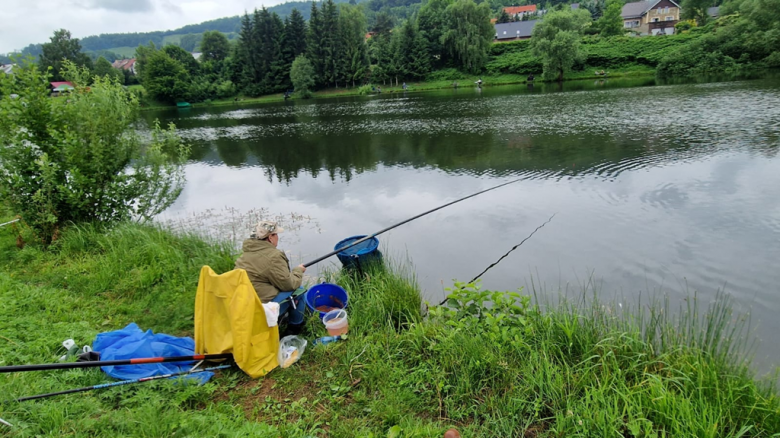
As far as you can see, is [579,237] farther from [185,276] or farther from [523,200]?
[185,276]

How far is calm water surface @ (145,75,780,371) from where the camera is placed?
257 inches

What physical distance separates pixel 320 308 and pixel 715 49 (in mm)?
56857

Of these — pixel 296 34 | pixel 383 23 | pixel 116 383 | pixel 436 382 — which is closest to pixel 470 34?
pixel 383 23

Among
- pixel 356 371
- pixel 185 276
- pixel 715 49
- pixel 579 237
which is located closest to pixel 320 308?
pixel 356 371

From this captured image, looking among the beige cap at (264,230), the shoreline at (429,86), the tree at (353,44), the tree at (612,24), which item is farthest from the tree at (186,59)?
the beige cap at (264,230)

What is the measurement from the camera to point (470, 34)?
58750 millimetres

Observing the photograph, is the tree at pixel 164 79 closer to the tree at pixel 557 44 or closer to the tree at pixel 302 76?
the tree at pixel 302 76

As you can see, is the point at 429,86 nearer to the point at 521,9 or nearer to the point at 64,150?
the point at 64,150

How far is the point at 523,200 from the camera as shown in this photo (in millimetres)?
10195

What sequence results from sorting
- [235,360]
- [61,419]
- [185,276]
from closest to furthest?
[61,419]
[235,360]
[185,276]

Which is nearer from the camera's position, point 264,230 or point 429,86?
point 264,230

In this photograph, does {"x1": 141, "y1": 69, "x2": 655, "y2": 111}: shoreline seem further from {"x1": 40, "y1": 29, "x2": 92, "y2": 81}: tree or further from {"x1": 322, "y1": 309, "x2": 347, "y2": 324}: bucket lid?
{"x1": 322, "y1": 309, "x2": 347, "y2": 324}: bucket lid

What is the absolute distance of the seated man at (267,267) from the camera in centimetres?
446

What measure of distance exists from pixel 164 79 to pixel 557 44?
58998 mm
